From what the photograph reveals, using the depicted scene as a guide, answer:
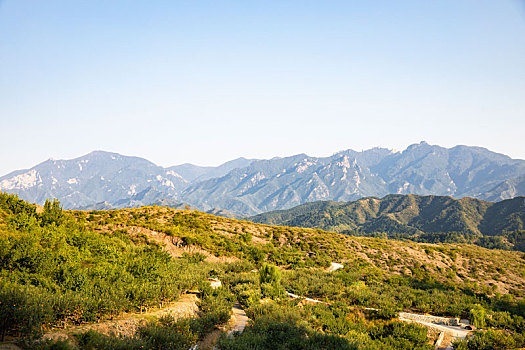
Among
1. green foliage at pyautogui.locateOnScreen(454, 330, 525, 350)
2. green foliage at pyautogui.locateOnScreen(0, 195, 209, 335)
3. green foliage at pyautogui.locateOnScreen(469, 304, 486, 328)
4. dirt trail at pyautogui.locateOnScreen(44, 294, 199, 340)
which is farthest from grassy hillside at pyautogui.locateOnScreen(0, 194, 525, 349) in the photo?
green foliage at pyautogui.locateOnScreen(454, 330, 525, 350)

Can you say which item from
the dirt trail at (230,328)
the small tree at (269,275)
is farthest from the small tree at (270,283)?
the dirt trail at (230,328)

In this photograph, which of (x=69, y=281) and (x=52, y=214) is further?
(x=52, y=214)

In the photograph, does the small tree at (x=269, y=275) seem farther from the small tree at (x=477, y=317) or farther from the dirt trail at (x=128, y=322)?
the small tree at (x=477, y=317)

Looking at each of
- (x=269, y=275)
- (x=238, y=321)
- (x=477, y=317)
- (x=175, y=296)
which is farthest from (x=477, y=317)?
(x=175, y=296)

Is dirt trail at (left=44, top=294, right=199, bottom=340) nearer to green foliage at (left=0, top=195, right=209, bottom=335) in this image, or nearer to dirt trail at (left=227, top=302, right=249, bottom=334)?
green foliage at (left=0, top=195, right=209, bottom=335)

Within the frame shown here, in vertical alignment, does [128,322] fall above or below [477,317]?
above

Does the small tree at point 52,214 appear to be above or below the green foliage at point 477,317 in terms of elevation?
above

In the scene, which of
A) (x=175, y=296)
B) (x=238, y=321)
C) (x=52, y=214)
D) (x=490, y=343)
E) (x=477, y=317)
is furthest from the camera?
(x=52, y=214)

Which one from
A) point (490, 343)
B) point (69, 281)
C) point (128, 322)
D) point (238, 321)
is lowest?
point (490, 343)

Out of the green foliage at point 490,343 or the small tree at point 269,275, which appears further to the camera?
the small tree at point 269,275

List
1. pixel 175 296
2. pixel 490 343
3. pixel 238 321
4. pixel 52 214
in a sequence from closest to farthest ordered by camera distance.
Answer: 1. pixel 490 343
2. pixel 175 296
3. pixel 238 321
4. pixel 52 214

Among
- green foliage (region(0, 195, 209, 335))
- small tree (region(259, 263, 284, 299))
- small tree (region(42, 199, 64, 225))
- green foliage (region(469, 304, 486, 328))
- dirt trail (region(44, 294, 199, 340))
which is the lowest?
green foliage (region(469, 304, 486, 328))

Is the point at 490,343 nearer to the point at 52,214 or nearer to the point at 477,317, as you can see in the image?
the point at 477,317

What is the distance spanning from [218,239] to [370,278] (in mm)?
19710
